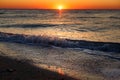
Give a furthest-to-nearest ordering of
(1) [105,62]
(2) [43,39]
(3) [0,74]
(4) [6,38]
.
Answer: (4) [6,38]
(2) [43,39]
(1) [105,62]
(3) [0,74]

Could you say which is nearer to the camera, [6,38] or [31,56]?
[31,56]

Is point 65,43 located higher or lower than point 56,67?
higher

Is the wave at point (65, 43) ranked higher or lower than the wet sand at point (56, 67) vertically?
higher

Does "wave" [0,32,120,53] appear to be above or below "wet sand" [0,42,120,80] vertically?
above

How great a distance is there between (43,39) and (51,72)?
8078mm

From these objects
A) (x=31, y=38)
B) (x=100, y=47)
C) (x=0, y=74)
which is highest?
(x=31, y=38)

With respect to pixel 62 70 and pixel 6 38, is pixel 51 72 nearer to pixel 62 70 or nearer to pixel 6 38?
pixel 62 70

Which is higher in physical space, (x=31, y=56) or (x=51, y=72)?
(x=31, y=56)

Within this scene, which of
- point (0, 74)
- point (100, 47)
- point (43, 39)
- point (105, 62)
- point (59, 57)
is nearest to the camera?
point (0, 74)

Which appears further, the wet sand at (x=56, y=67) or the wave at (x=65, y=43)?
the wave at (x=65, y=43)

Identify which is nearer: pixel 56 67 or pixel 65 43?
pixel 56 67

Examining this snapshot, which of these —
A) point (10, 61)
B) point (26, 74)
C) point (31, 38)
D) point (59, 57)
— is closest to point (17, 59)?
point (10, 61)

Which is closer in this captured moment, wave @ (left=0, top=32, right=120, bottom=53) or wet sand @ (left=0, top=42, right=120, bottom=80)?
wet sand @ (left=0, top=42, right=120, bottom=80)

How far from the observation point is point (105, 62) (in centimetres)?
977
